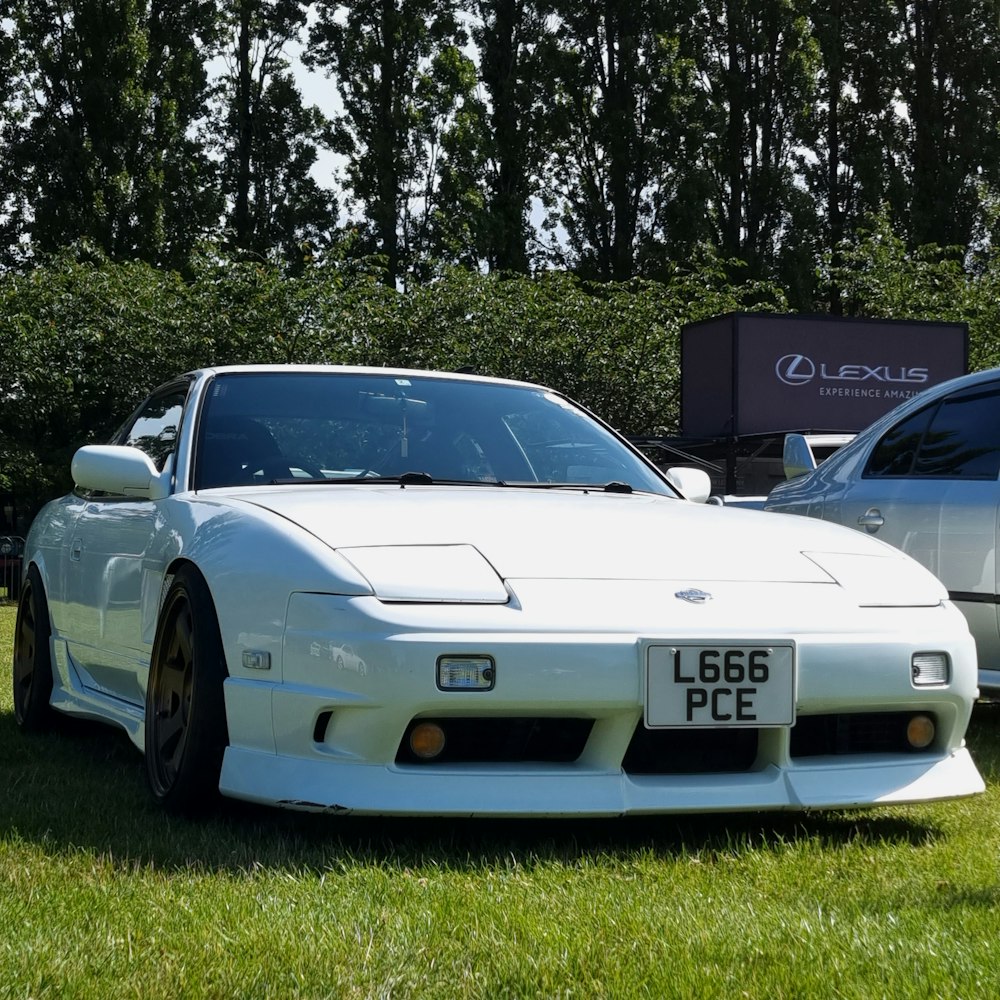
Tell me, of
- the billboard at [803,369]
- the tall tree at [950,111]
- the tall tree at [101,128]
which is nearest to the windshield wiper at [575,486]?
the billboard at [803,369]

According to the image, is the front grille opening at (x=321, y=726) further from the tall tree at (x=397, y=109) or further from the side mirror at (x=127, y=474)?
the tall tree at (x=397, y=109)

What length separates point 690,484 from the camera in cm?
503

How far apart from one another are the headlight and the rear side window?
173 cm

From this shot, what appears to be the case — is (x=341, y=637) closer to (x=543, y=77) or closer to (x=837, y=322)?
(x=837, y=322)

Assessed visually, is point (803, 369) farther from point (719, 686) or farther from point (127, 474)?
point (719, 686)

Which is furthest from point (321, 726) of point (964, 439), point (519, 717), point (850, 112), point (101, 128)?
point (850, 112)

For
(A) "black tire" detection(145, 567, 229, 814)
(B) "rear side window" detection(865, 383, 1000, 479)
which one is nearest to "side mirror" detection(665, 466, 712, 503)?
(B) "rear side window" detection(865, 383, 1000, 479)

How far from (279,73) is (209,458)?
34544mm

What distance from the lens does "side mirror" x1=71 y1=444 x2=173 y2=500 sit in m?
4.52

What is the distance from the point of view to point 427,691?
3.31 m

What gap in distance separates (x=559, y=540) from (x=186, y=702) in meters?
1.06

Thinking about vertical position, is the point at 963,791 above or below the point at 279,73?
below

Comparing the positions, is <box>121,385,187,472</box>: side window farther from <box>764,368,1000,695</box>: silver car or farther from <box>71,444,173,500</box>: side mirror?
<box>764,368,1000,695</box>: silver car

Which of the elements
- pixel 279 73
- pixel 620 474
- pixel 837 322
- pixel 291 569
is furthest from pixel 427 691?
pixel 279 73
